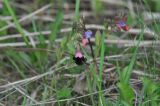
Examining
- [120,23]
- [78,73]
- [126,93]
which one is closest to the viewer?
[126,93]

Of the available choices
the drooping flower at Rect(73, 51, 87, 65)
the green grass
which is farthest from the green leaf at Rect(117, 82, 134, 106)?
the drooping flower at Rect(73, 51, 87, 65)

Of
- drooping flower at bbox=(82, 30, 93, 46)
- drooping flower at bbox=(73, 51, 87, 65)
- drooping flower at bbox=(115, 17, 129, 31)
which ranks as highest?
drooping flower at bbox=(115, 17, 129, 31)

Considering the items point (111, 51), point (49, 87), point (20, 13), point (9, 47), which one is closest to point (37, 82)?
point (49, 87)

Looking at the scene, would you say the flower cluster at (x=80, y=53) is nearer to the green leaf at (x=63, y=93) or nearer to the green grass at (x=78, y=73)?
the green grass at (x=78, y=73)

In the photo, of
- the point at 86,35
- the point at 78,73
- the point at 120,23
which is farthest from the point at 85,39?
the point at 78,73

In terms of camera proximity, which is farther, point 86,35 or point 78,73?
point 78,73

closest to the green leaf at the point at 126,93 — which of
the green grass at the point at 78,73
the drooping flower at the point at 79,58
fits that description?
the green grass at the point at 78,73

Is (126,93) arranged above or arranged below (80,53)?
below

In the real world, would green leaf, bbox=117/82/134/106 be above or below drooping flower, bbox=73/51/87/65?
below

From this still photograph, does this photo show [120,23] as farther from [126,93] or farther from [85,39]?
[126,93]

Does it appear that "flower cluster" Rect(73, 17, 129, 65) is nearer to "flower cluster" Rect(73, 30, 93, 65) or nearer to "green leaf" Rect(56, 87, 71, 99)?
"flower cluster" Rect(73, 30, 93, 65)

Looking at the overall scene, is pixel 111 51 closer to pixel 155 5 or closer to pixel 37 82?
pixel 37 82
